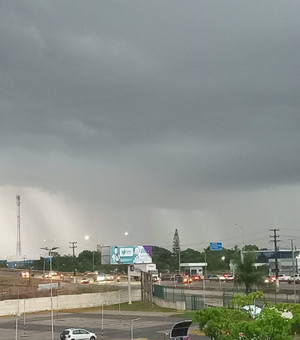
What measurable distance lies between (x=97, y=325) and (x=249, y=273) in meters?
28.9

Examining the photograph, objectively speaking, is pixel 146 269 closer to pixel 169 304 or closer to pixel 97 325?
pixel 169 304

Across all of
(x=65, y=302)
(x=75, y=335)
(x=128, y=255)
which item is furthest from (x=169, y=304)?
(x=75, y=335)

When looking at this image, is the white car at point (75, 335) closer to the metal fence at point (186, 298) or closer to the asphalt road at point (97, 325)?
the asphalt road at point (97, 325)

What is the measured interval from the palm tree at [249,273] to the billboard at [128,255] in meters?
17.3

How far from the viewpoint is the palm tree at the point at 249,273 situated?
73.5 m

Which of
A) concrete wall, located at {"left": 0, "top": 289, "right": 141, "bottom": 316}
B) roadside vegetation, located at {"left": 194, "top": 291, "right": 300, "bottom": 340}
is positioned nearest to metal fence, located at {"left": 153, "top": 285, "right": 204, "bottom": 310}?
concrete wall, located at {"left": 0, "top": 289, "right": 141, "bottom": 316}

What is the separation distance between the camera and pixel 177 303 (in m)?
67.8

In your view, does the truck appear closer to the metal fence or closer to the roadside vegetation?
the metal fence

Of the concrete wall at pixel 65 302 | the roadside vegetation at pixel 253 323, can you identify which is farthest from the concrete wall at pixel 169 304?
the roadside vegetation at pixel 253 323

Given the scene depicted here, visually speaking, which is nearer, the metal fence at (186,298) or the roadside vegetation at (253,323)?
the roadside vegetation at (253,323)

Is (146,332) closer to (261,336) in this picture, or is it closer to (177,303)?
(177,303)

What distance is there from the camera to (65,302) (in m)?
73.9

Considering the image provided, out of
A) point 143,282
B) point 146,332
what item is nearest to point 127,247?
point 143,282

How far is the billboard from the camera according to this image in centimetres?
8450
